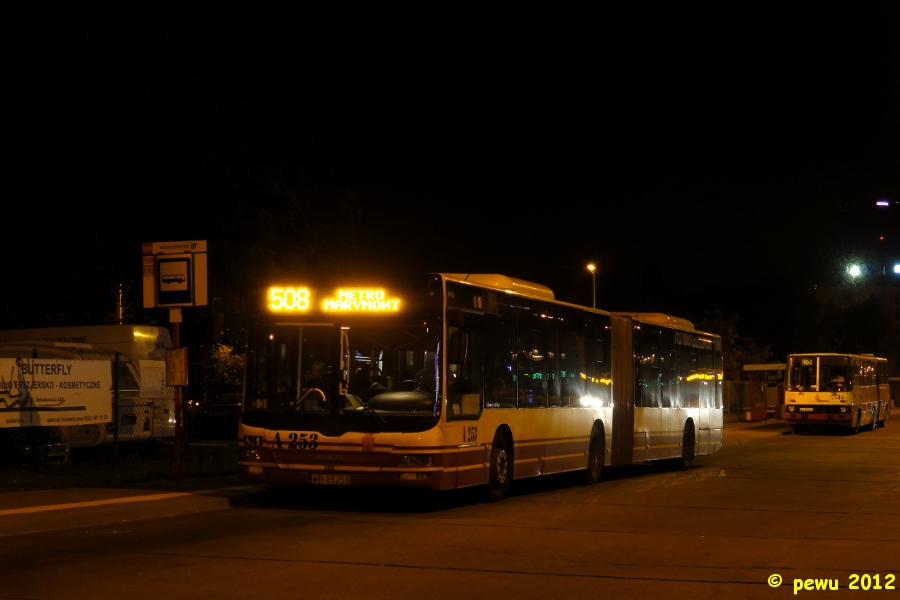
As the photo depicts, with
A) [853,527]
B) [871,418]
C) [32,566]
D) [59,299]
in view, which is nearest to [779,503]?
[853,527]

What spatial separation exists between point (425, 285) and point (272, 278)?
7.01ft

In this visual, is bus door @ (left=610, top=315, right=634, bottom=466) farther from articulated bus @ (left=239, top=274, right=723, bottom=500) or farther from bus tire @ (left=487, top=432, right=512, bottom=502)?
bus tire @ (left=487, top=432, right=512, bottom=502)

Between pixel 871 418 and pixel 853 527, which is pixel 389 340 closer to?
pixel 853 527

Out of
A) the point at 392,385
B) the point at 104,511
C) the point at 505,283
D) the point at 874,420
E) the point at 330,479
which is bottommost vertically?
the point at 874,420

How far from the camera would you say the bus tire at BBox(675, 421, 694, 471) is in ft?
79.7

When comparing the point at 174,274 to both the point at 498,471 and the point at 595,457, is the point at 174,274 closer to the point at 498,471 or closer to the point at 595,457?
→ the point at 498,471

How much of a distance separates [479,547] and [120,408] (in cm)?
1238

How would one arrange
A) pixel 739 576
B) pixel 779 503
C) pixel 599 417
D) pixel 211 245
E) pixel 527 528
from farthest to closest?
pixel 211 245
pixel 599 417
pixel 779 503
pixel 527 528
pixel 739 576

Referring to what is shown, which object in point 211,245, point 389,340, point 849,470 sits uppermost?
point 211,245

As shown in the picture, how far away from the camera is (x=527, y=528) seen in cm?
1279

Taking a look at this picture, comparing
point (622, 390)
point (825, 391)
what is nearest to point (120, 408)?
point (622, 390)

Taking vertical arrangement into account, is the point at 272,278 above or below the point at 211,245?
below

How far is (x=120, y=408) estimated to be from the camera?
2177 centimetres

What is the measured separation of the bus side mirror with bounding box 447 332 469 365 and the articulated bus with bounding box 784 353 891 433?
101 ft
